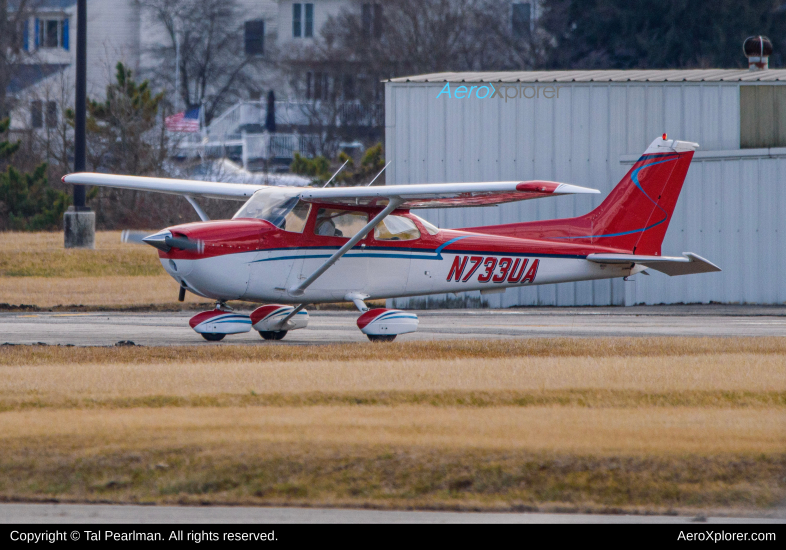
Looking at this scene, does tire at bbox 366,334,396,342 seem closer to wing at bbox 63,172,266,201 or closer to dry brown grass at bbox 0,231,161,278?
wing at bbox 63,172,266,201

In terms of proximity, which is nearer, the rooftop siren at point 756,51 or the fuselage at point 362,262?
the fuselage at point 362,262

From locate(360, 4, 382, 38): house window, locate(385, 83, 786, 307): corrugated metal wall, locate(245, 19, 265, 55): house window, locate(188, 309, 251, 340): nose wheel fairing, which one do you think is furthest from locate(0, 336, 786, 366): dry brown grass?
locate(245, 19, 265, 55): house window

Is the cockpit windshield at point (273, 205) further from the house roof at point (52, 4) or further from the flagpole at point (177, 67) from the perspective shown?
the house roof at point (52, 4)

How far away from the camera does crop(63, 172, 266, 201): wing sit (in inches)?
638

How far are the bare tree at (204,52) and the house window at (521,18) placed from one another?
54.7 feet

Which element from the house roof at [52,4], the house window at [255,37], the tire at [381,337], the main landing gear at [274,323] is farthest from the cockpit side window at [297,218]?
the house window at [255,37]

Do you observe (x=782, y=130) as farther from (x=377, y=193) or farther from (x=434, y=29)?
(x=434, y=29)

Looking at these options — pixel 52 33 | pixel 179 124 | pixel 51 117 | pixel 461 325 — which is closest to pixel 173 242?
pixel 461 325

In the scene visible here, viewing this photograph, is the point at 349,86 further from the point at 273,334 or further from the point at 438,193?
the point at 438,193

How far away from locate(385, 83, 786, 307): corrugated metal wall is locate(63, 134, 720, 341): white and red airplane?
4739 millimetres

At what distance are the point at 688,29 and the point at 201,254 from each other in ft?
133

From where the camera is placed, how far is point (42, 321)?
17.8m

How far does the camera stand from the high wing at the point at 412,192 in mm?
13570
